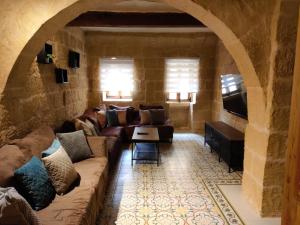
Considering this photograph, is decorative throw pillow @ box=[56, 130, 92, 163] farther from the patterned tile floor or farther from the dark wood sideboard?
the dark wood sideboard

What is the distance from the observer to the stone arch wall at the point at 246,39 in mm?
2311

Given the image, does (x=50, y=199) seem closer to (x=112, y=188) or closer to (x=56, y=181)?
(x=56, y=181)

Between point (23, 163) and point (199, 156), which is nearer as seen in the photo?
point (23, 163)

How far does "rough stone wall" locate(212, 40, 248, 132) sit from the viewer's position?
485 cm

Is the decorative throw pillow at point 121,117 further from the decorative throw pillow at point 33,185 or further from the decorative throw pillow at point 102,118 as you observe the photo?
the decorative throw pillow at point 33,185

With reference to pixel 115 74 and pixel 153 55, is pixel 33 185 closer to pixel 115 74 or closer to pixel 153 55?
pixel 115 74

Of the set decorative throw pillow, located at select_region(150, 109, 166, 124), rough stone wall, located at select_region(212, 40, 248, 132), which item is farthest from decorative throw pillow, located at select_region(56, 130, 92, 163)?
rough stone wall, located at select_region(212, 40, 248, 132)

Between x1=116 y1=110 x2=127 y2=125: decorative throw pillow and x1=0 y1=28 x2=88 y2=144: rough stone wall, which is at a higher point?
x1=0 y1=28 x2=88 y2=144: rough stone wall

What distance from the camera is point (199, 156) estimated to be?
4.65 metres

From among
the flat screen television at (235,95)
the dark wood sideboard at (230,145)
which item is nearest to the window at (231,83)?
the flat screen television at (235,95)

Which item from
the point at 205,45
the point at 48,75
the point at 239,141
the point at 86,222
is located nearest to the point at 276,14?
the point at 239,141

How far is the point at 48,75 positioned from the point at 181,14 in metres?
2.46

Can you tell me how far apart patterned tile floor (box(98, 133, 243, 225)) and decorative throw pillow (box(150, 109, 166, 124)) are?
4.28ft

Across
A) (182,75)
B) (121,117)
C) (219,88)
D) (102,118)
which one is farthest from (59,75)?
(219,88)
